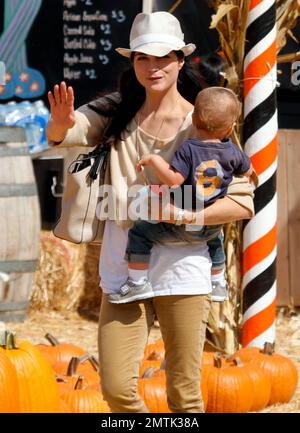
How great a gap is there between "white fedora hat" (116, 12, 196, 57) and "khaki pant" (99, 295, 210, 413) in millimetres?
896

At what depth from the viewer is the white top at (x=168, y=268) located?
3877 millimetres

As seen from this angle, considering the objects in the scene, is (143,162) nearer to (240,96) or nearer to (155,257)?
(155,257)

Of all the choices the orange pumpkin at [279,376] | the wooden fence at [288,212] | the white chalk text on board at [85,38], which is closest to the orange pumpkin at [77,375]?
the orange pumpkin at [279,376]

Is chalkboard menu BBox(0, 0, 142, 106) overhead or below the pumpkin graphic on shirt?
overhead

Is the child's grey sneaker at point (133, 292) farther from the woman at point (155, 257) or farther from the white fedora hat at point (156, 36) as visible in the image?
the white fedora hat at point (156, 36)

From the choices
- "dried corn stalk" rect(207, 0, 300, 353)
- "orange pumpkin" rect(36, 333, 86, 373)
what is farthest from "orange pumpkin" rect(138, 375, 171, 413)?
"dried corn stalk" rect(207, 0, 300, 353)

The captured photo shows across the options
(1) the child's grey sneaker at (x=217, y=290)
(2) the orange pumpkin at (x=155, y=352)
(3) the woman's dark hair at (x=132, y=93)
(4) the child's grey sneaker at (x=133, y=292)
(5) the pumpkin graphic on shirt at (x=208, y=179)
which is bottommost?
(2) the orange pumpkin at (x=155, y=352)

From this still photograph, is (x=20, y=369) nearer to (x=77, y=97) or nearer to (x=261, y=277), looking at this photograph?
(x=261, y=277)

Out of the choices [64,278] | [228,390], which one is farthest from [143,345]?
[64,278]

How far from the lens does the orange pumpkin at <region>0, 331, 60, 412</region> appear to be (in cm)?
432

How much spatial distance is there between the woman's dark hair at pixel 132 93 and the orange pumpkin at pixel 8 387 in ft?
3.16

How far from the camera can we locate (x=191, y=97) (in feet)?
13.9

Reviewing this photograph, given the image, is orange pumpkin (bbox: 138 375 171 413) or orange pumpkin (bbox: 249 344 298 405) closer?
orange pumpkin (bbox: 138 375 171 413)

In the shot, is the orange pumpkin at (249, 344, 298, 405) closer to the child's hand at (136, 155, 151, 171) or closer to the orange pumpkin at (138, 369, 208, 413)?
the orange pumpkin at (138, 369, 208, 413)
